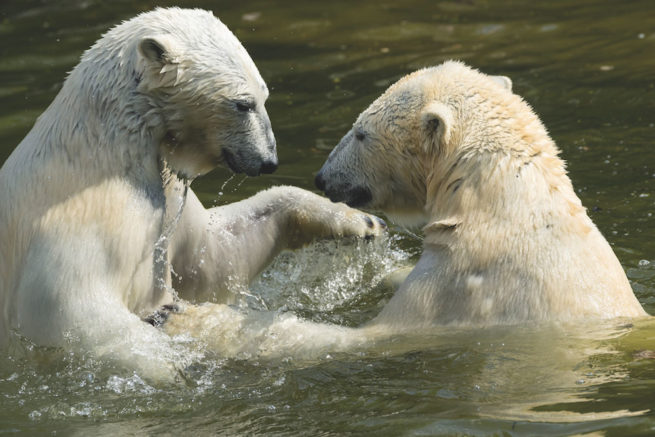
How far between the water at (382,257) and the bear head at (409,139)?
648 mm

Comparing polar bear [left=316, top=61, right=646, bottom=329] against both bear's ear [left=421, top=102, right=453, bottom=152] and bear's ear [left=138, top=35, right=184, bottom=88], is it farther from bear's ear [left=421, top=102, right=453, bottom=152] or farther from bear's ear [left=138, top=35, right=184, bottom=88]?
bear's ear [left=138, top=35, right=184, bottom=88]

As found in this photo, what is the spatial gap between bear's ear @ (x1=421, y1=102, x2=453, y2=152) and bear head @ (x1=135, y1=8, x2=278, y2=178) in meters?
0.79

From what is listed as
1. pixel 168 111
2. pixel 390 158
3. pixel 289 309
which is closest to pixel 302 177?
pixel 289 309

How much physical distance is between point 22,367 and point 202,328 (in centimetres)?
90

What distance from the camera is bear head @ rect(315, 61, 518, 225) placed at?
5.40 meters

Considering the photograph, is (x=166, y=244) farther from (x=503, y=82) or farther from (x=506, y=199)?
(x=503, y=82)

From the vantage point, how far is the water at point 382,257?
15.1 ft

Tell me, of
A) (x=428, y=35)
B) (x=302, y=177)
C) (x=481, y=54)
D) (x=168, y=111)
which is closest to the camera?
(x=168, y=111)

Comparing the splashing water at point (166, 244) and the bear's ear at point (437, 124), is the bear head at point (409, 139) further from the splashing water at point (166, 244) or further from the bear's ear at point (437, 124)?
the splashing water at point (166, 244)

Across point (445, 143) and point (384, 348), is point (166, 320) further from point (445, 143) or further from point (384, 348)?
point (445, 143)

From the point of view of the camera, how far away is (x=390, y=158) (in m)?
5.72

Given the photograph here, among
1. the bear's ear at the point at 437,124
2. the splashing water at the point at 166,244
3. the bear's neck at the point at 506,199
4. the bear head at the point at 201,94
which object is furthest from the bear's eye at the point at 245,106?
the bear's neck at the point at 506,199

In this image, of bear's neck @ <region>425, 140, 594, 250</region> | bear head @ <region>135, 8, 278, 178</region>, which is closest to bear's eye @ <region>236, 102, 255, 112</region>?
bear head @ <region>135, 8, 278, 178</region>

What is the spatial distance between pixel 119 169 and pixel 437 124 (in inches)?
62.9
